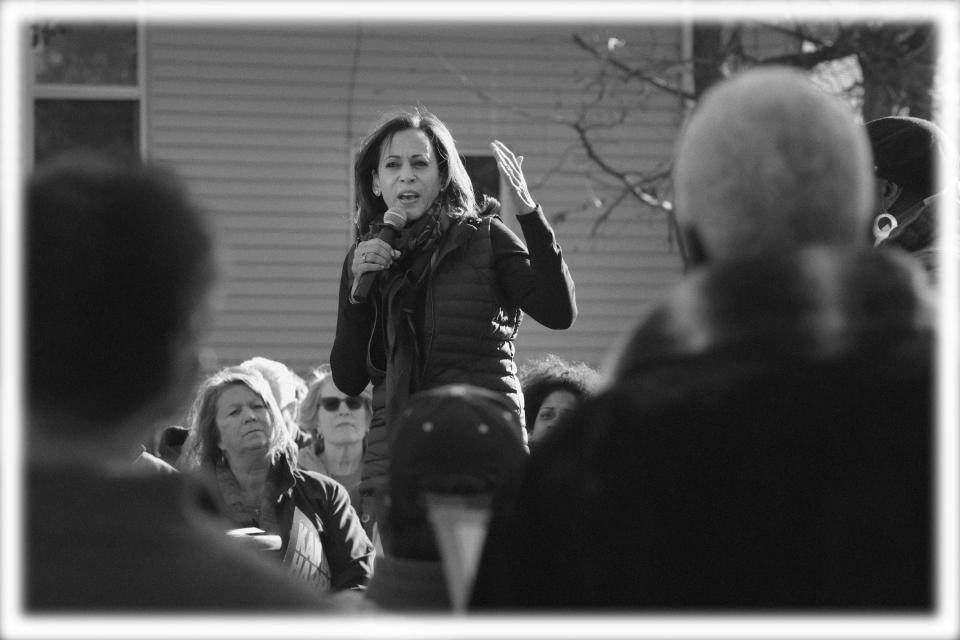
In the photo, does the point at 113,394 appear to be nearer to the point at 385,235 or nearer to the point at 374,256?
the point at 374,256

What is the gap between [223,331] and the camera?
1059 cm

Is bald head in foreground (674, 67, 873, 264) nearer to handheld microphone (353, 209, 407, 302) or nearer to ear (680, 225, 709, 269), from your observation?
ear (680, 225, 709, 269)

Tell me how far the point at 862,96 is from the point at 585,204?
7.06ft

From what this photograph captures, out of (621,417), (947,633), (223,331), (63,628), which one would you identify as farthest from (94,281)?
(223,331)

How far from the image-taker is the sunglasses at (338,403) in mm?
7160

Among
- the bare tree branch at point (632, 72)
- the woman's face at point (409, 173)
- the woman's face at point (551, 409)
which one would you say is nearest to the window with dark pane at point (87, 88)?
the bare tree branch at point (632, 72)

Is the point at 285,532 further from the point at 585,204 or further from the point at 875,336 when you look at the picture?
the point at 585,204

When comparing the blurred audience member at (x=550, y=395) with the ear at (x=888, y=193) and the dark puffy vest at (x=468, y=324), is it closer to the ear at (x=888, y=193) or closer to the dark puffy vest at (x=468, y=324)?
the dark puffy vest at (x=468, y=324)

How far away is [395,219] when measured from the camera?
4406mm

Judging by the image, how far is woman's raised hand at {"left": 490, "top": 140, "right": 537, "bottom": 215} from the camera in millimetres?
4305

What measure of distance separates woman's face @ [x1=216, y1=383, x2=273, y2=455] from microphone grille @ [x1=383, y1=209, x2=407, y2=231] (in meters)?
1.49

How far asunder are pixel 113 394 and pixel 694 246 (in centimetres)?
87

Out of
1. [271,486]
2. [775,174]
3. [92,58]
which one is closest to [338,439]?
[271,486]

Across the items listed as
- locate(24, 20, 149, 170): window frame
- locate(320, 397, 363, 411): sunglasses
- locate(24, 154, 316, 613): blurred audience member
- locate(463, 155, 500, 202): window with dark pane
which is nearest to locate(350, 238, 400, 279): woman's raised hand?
locate(24, 154, 316, 613): blurred audience member
